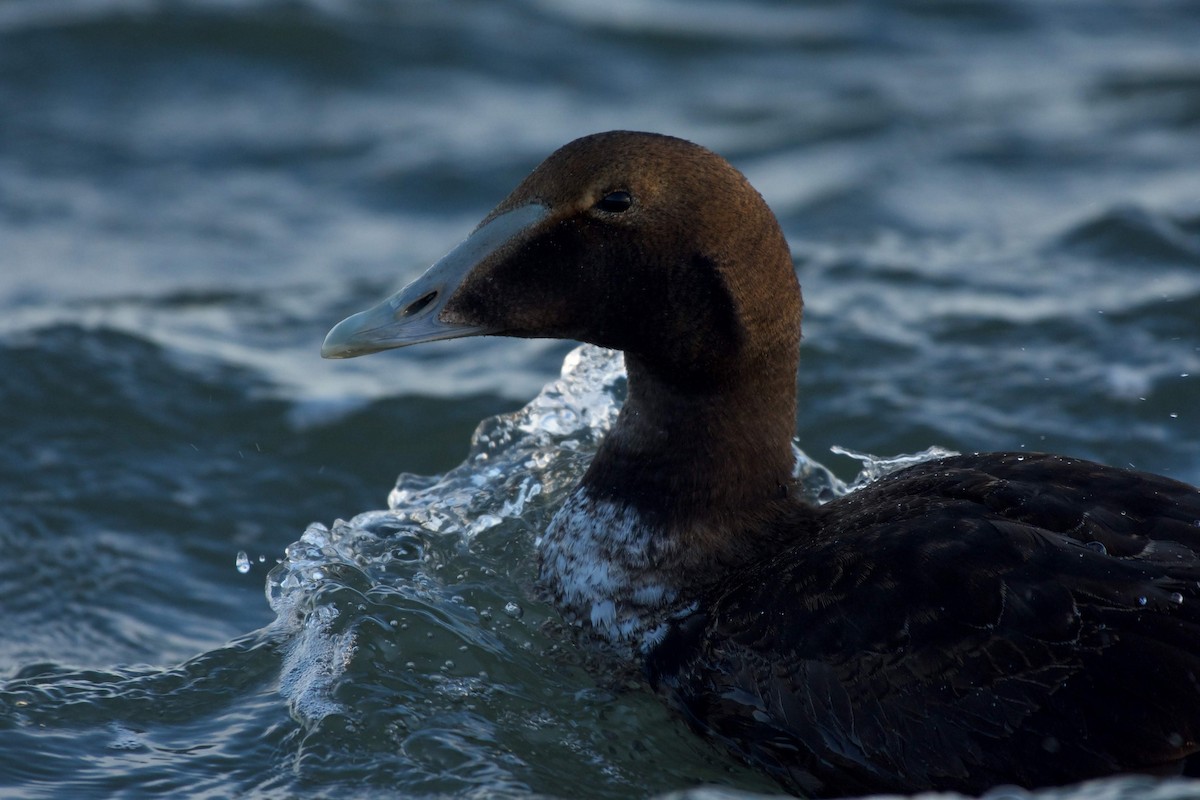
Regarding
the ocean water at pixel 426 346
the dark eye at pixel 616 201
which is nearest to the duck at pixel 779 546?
the dark eye at pixel 616 201

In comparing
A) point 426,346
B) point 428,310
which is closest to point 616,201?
point 428,310

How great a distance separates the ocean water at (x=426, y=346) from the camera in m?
4.12

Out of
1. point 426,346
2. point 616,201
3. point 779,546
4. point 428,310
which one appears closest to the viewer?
point 616,201

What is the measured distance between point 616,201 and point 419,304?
1.92 ft

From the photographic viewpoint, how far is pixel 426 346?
23.4 feet

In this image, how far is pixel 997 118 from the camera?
30.4 feet

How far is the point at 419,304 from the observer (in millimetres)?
3920

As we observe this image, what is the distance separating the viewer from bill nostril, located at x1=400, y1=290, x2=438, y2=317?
3908 millimetres

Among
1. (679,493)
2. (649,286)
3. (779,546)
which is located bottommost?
(779,546)

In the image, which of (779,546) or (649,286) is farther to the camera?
(779,546)

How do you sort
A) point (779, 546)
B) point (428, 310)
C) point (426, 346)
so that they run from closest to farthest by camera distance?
point (428, 310) < point (779, 546) < point (426, 346)

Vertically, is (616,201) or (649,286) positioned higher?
(616,201)

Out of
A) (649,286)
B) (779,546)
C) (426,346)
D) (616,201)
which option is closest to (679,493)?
(779,546)

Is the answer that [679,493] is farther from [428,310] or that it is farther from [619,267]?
[428,310]
